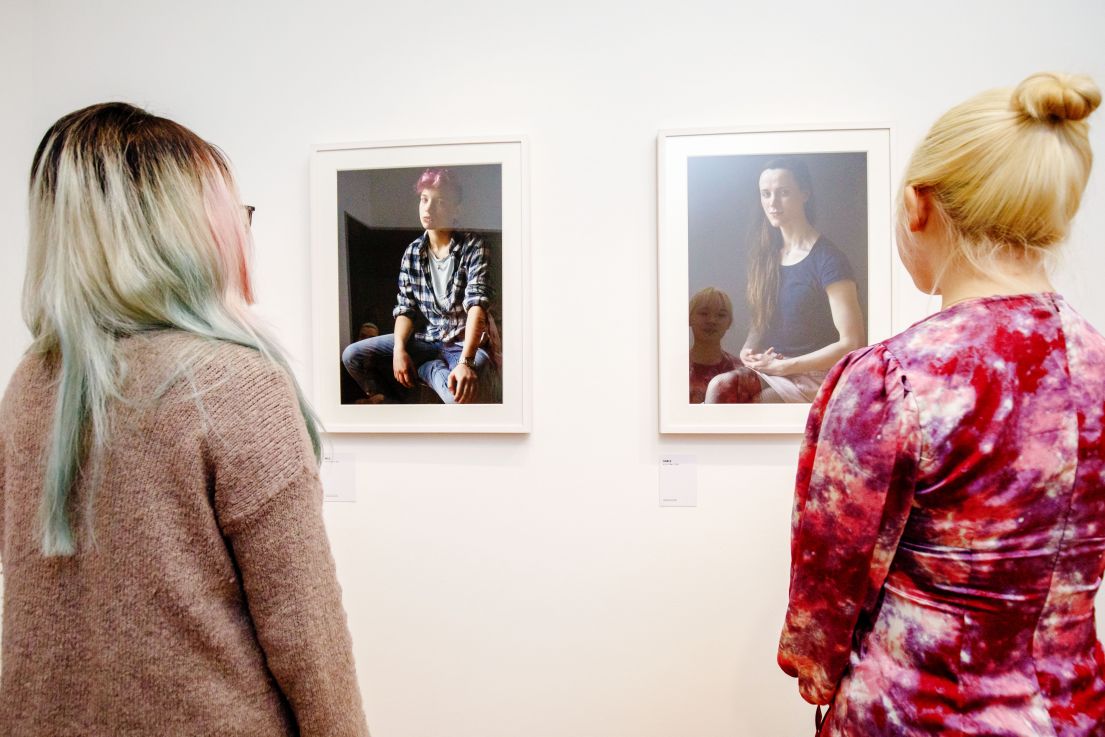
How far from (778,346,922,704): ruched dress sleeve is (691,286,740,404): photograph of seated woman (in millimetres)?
610

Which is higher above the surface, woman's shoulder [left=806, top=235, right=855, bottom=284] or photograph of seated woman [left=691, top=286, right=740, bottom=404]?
woman's shoulder [left=806, top=235, right=855, bottom=284]

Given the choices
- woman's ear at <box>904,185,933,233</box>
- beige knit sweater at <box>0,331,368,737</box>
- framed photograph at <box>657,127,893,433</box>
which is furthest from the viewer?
framed photograph at <box>657,127,893,433</box>

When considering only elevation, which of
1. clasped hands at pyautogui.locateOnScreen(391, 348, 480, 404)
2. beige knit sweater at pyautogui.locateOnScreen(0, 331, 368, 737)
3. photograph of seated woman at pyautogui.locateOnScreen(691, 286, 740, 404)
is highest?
photograph of seated woman at pyautogui.locateOnScreen(691, 286, 740, 404)

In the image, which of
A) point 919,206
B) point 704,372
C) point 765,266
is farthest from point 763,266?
point 919,206

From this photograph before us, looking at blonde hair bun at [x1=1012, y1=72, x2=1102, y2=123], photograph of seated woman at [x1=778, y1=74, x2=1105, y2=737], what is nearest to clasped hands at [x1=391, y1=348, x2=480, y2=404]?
photograph of seated woman at [x1=778, y1=74, x2=1105, y2=737]

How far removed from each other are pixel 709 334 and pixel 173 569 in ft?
3.87

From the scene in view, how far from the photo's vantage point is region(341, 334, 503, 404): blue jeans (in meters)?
1.50

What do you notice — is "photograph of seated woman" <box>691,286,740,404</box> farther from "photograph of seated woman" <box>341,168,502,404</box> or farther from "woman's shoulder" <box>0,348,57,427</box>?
"woman's shoulder" <box>0,348,57,427</box>

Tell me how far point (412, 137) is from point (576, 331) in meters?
0.66

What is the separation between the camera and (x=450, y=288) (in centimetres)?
150

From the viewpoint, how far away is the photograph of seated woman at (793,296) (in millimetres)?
1412

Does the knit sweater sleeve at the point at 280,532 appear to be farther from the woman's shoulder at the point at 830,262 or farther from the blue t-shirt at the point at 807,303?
the woman's shoulder at the point at 830,262

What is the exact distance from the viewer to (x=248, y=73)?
1569 millimetres

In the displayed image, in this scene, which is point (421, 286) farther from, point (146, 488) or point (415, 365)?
point (146, 488)
